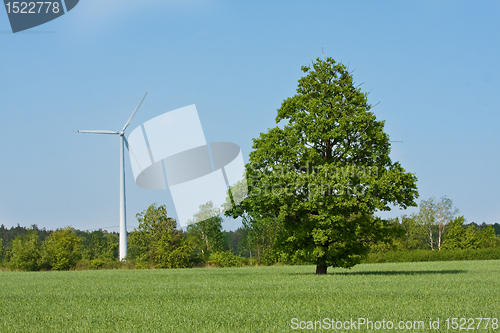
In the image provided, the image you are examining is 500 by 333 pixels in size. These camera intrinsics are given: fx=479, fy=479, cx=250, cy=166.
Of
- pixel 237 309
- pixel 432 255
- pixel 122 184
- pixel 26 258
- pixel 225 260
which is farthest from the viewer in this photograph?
pixel 26 258

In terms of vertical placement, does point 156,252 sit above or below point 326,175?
below

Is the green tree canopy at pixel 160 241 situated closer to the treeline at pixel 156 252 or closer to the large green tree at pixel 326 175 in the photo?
the treeline at pixel 156 252

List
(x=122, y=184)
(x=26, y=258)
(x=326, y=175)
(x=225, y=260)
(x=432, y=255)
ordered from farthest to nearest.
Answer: (x=26, y=258), (x=432, y=255), (x=225, y=260), (x=122, y=184), (x=326, y=175)

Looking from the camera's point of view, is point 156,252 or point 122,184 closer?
point 122,184

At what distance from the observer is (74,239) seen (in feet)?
350

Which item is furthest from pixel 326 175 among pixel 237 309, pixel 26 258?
pixel 26 258

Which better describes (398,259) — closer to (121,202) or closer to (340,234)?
(121,202)

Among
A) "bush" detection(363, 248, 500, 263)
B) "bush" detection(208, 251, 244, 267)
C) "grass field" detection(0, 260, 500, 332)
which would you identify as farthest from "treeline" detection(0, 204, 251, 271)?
"grass field" detection(0, 260, 500, 332)

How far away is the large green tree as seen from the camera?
2995 cm

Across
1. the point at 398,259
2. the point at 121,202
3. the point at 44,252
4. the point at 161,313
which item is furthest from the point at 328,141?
the point at 44,252

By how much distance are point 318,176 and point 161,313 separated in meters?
16.7

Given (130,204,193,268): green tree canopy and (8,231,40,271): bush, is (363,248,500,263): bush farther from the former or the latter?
(8,231,40,271): bush

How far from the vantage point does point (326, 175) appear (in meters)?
29.6

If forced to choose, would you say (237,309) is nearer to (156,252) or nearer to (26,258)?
Answer: (156,252)
